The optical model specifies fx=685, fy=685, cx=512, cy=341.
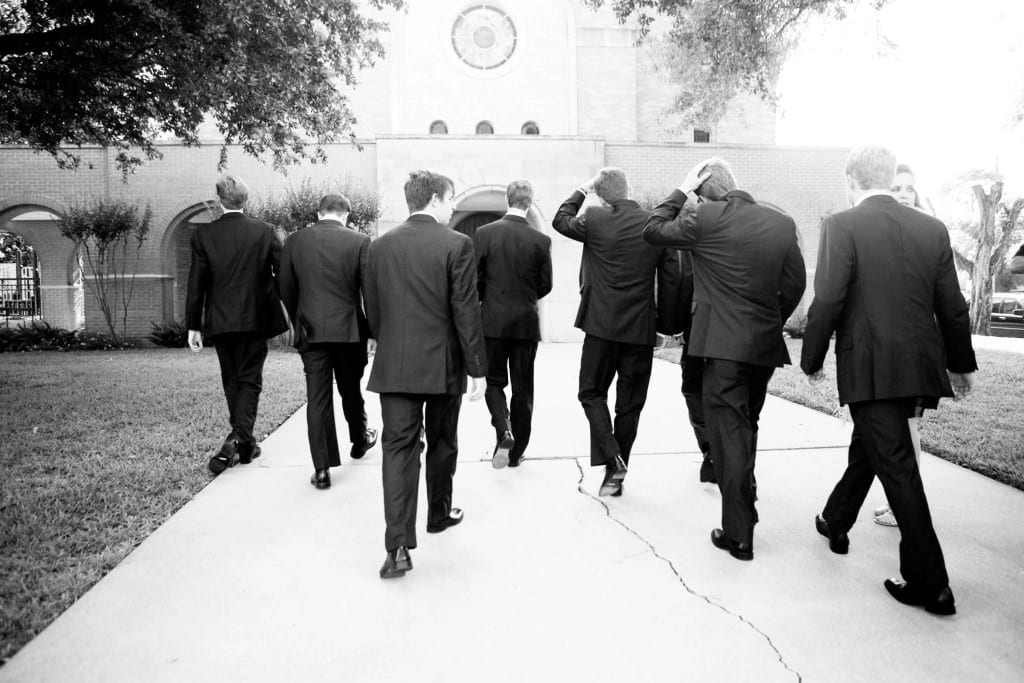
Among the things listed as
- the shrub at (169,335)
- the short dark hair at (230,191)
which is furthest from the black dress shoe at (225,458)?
the shrub at (169,335)

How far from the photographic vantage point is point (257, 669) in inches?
102

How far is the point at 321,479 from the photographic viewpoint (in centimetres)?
496

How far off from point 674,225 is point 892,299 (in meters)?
1.19

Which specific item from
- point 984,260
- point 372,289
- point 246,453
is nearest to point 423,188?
point 372,289

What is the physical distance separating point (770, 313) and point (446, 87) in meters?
21.8

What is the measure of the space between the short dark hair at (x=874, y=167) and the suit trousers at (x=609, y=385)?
5.71 ft

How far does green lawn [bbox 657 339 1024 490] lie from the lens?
552 centimetres

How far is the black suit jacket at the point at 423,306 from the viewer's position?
3574mm

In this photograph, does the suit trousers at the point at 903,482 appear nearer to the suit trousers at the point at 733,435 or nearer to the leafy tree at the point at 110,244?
the suit trousers at the point at 733,435

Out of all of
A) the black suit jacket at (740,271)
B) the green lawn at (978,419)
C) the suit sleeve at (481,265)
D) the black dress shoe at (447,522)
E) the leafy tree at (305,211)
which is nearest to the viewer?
the black suit jacket at (740,271)

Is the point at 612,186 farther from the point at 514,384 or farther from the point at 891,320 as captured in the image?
the point at 891,320


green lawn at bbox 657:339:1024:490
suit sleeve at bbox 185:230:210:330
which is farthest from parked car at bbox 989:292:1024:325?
suit sleeve at bbox 185:230:210:330

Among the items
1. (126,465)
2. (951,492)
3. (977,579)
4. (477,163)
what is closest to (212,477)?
(126,465)

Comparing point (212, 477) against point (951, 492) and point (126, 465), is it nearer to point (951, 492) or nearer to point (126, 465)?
point (126, 465)
